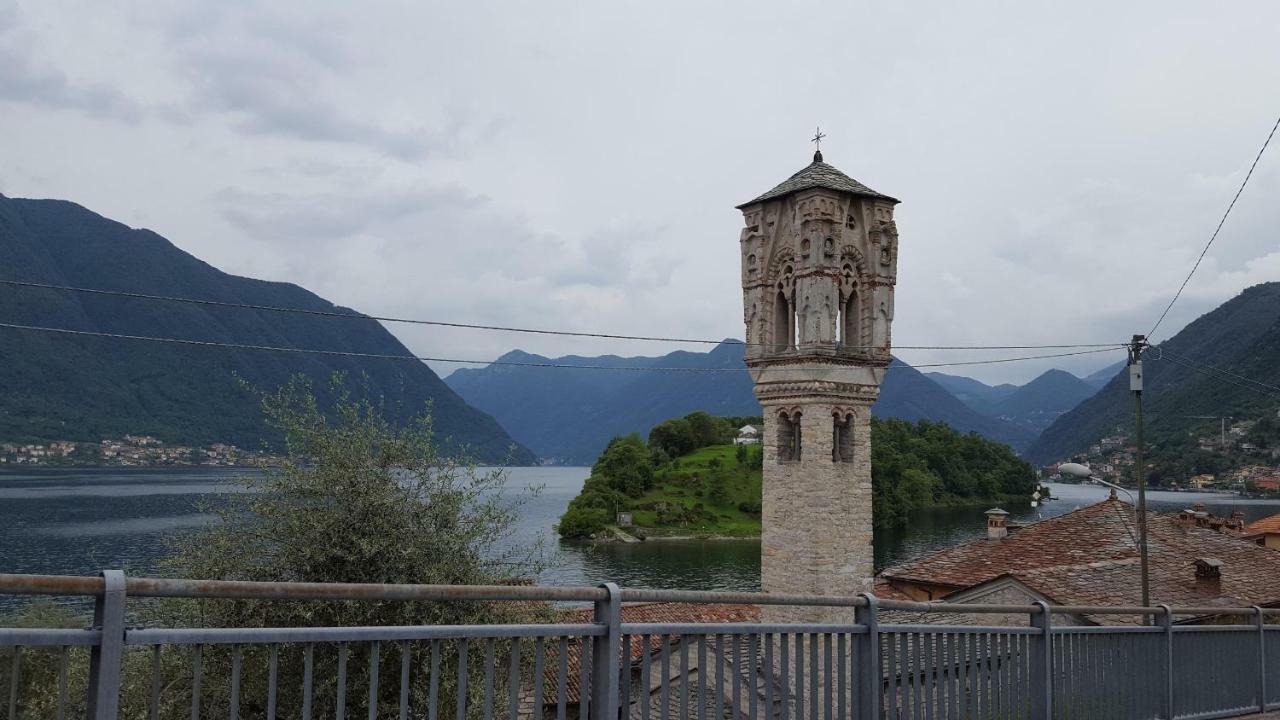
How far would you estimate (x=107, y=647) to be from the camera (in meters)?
3.26

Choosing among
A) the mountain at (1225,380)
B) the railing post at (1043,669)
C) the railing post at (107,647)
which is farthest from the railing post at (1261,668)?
the mountain at (1225,380)

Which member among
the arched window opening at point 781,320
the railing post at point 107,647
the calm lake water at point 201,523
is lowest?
the calm lake water at point 201,523

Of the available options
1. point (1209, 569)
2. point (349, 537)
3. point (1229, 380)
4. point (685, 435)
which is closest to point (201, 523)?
point (349, 537)

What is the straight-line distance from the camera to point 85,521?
3871 inches

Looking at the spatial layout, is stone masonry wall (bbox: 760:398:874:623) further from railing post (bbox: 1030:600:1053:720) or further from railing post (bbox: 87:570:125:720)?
railing post (bbox: 87:570:125:720)

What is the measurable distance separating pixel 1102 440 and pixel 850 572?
19577cm

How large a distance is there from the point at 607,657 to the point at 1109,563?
28.9 metres

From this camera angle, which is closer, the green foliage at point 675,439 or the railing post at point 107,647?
the railing post at point 107,647

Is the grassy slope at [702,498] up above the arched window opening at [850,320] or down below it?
below

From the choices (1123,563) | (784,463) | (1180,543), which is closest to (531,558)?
(784,463)

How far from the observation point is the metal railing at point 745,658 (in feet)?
11.1

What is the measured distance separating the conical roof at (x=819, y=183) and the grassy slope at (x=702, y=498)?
258 feet

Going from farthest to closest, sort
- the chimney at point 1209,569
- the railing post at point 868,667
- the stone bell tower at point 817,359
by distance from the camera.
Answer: the chimney at point 1209,569 → the stone bell tower at point 817,359 → the railing post at point 868,667

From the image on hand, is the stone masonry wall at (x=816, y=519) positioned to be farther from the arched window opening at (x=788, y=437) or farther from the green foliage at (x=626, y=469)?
the green foliage at (x=626, y=469)
